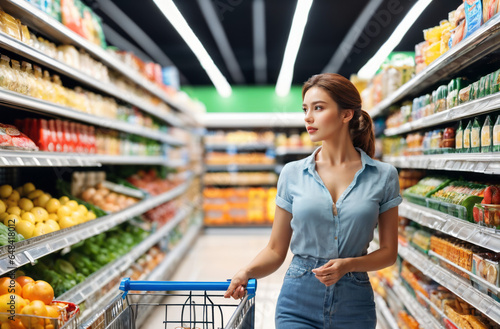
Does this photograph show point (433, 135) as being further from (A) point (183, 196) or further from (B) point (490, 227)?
(A) point (183, 196)

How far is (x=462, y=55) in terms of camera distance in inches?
93.0

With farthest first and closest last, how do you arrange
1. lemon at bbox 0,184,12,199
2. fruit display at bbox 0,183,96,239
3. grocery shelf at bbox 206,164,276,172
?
grocery shelf at bbox 206,164,276,172 < lemon at bbox 0,184,12,199 < fruit display at bbox 0,183,96,239

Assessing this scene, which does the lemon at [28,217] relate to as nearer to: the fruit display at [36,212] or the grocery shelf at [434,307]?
the fruit display at [36,212]

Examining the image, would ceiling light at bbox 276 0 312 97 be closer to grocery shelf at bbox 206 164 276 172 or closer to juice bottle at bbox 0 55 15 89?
grocery shelf at bbox 206 164 276 172

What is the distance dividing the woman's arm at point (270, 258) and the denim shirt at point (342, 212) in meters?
0.07

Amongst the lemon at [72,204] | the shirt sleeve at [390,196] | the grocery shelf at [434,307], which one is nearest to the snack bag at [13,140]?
the lemon at [72,204]

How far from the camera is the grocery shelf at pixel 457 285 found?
1.94 m

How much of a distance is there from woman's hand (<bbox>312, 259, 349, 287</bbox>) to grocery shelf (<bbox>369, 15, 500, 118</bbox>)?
1095 millimetres

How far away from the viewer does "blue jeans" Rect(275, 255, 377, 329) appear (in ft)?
5.44

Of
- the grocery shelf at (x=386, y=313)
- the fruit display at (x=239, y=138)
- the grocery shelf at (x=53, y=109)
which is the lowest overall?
the grocery shelf at (x=386, y=313)

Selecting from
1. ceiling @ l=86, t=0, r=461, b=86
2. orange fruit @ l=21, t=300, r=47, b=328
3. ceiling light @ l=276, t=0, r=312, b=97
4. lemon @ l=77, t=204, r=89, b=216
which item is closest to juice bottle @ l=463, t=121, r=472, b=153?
ceiling @ l=86, t=0, r=461, b=86

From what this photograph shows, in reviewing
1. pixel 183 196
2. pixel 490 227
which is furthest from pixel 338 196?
pixel 183 196

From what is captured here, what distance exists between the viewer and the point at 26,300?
6.52ft

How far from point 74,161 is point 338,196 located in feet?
6.51
